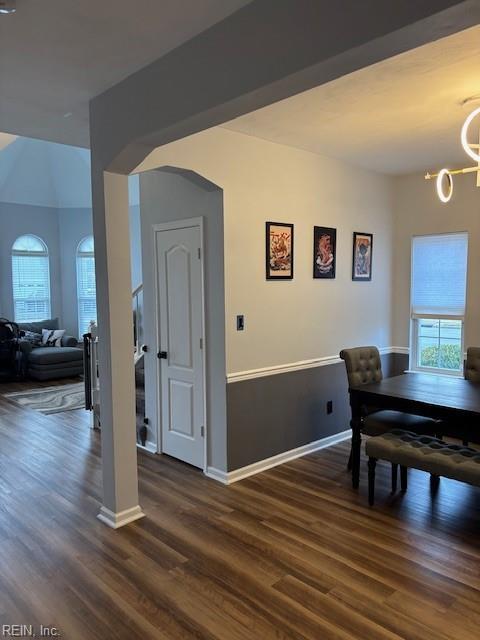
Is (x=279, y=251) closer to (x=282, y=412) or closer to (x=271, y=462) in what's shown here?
(x=282, y=412)

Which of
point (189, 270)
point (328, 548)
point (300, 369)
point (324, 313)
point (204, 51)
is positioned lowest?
point (328, 548)

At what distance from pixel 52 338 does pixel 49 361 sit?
2.78 feet

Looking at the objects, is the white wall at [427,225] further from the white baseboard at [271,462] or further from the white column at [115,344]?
the white column at [115,344]

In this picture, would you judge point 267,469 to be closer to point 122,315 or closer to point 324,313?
point 324,313

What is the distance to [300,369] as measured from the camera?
4312 mm

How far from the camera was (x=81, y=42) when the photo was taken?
2.23 metres

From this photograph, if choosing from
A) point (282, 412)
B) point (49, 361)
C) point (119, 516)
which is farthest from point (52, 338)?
point (119, 516)

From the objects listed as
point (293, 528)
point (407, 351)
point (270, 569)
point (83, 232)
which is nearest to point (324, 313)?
point (407, 351)

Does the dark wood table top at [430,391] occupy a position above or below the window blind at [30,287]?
below

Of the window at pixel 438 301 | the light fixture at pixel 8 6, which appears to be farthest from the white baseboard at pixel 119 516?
the window at pixel 438 301

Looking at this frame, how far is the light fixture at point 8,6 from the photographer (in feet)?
6.17

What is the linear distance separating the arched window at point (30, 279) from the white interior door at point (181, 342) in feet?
19.6

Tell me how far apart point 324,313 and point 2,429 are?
3727mm

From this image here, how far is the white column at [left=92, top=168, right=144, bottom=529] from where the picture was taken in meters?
2.99
